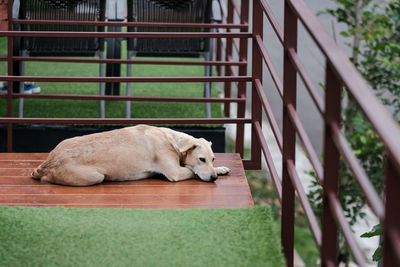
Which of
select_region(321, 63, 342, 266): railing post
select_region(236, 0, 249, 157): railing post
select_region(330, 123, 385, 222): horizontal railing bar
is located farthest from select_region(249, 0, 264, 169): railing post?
select_region(330, 123, 385, 222): horizontal railing bar

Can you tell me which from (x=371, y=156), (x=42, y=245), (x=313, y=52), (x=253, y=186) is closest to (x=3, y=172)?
(x=42, y=245)

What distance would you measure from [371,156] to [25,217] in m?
4.74

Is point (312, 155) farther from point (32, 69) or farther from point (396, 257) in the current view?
point (32, 69)

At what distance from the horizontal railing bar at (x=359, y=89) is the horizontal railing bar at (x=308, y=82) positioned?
0.20 metres

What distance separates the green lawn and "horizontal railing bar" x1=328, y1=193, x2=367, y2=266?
480 cm

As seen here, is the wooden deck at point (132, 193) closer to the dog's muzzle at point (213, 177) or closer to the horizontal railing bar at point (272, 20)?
the dog's muzzle at point (213, 177)

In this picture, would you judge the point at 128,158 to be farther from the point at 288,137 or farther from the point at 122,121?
the point at 288,137

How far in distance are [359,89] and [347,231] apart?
0.45 m

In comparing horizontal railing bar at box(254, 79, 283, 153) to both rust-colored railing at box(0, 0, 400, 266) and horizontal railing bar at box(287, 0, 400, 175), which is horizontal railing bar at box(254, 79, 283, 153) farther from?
horizontal railing bar at box(287, 0, 400, 175)

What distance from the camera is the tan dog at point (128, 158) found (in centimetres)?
434

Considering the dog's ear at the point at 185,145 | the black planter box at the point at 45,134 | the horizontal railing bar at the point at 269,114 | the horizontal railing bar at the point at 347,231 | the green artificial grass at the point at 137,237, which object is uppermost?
the horizontal railing bar at the point at 269,114

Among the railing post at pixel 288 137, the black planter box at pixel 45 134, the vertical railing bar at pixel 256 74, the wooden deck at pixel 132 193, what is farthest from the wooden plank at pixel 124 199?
the black planter box at pixel 45 134

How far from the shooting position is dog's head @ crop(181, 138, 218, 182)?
14.6ft

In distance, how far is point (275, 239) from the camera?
11.4 ft
